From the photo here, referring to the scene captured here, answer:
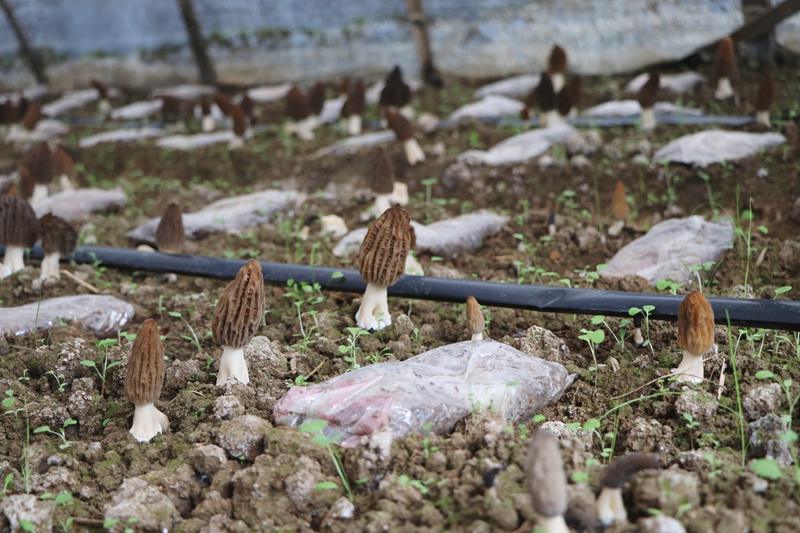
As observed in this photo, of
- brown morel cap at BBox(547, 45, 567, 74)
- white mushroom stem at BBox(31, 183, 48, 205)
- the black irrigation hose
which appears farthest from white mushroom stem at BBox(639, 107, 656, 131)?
white mushroom stem at BBox(31, 183, 48, 205)

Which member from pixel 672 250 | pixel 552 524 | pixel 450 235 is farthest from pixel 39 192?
pixel 552 524

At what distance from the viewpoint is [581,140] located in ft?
16.2

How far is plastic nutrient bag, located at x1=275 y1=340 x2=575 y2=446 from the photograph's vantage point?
2076 millimetres

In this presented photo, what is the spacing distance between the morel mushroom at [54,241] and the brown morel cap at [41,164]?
1.75 metres

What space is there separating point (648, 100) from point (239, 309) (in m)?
3.81

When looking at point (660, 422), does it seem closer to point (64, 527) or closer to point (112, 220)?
point (64, 527)

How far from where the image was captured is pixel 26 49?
32.5ft

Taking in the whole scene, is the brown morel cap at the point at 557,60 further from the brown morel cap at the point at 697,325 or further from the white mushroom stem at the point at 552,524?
the white mushroom stem at the point at 552,524

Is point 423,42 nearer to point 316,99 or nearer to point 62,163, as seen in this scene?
point 316,99

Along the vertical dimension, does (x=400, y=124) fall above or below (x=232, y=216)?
above

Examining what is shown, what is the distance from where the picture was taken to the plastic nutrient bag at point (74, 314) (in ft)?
9.44

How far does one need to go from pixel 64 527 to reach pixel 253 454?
0.51 metres

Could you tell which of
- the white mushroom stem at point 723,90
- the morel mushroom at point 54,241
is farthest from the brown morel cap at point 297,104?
the white mushroom stem at point 723,90

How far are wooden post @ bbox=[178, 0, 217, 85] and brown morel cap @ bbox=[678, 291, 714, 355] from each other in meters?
7.57
